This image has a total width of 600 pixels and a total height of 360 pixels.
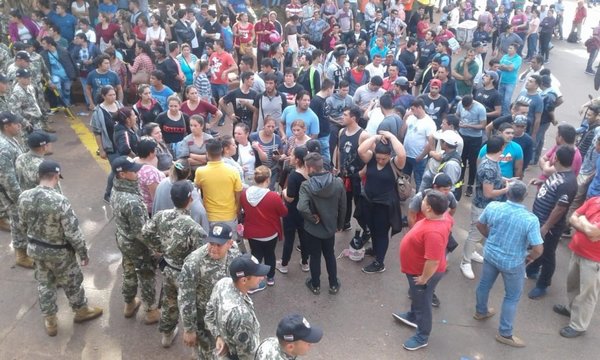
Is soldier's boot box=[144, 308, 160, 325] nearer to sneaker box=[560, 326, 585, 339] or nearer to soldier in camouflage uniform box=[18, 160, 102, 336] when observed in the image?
soldier in camouflage uniform box=[18, 160, 102, 336]

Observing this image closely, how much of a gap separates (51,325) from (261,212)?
244 centimetres

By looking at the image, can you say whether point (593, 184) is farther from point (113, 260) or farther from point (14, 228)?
point (14, 228)

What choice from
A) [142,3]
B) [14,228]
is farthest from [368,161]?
[142,3]

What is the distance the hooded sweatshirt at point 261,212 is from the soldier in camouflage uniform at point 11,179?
2877 millimetres

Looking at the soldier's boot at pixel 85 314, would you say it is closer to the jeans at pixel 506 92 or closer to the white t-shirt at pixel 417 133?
the white t-shirt at pixel 417 133

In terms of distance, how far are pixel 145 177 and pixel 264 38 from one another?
26.3 ft

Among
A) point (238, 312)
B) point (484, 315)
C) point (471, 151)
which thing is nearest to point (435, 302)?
point (484, 315)

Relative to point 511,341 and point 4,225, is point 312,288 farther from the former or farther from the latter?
point 4,225

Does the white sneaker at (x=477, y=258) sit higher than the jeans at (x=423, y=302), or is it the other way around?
the jeans at (x=423, y=302)

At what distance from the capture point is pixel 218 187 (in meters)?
5.45

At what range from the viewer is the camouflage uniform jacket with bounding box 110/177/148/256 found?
16.2ft

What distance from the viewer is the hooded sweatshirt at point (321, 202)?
5.35 m

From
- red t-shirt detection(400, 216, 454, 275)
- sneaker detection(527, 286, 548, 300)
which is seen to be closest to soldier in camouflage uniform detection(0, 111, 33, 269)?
red t-shirt detection(400, 216, 454, 275)

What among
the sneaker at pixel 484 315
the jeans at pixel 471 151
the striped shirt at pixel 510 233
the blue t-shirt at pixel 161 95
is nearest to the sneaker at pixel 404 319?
the sneaker at pixel 484 315
